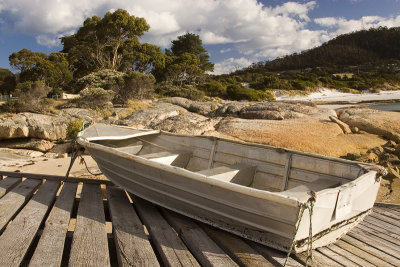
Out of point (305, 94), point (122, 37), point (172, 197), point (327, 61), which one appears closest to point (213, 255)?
point (172, 197)

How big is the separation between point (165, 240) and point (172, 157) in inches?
82.2

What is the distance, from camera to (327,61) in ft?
238

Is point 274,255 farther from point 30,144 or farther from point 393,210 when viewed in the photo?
point 30,144

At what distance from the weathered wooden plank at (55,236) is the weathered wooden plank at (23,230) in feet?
0.34

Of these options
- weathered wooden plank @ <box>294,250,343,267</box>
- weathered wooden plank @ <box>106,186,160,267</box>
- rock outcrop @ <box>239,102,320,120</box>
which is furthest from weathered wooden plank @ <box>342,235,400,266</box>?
rock outcrop @ <box>239,102,320,120</box>

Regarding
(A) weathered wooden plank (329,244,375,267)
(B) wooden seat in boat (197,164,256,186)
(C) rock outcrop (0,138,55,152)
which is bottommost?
(C) rock outcrop (0,138,55,152)

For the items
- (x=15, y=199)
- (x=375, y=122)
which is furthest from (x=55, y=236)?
(x=375, y=122)

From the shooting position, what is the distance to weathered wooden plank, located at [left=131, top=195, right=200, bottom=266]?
2.56 metres

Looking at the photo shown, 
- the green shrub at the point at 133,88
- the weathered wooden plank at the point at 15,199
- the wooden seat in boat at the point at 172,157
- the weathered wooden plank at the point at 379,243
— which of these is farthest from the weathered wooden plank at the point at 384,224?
the green shrub at the point at 133,88

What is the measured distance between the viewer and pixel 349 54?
241 feet

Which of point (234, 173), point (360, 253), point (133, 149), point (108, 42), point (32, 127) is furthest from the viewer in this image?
point (108, 42)

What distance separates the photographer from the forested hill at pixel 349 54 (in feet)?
232

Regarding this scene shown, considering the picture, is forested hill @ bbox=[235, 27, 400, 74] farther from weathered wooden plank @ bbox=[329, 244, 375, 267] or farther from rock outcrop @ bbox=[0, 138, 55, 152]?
weathered wooden plank @ bbox=[329, 244, 375, 267]

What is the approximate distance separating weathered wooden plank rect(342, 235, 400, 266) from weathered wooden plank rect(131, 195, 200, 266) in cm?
177
